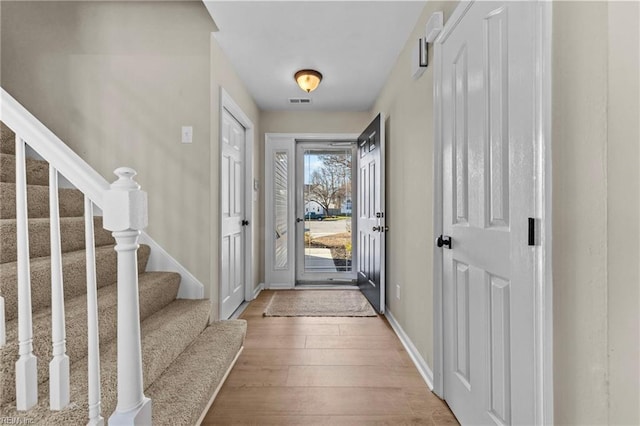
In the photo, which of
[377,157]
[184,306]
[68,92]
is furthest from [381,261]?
[68,92]

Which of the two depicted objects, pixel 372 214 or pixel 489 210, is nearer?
pixel 489 210

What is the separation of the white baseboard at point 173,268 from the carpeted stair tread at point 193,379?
12.9 inches

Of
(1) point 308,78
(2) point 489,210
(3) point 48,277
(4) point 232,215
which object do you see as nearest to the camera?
(2) point 489,210

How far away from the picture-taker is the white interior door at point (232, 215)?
2.75 m

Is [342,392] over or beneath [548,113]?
beneath

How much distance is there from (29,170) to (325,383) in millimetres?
2265

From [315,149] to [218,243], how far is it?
2.29 meters

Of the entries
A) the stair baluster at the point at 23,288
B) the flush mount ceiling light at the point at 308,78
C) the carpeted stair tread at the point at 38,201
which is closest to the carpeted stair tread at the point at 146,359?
the stair baluster at the point at 23,288

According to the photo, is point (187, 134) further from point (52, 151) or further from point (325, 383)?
point (325, 383)

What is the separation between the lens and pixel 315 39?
7.97ft

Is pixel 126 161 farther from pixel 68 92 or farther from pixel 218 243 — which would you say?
pixel 218 243

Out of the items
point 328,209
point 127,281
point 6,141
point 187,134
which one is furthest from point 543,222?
point 328,209

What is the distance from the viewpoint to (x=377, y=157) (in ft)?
10.2

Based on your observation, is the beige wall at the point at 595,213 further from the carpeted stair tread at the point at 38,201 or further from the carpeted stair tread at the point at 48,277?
the carpeted stair tread at the point at 38,201
